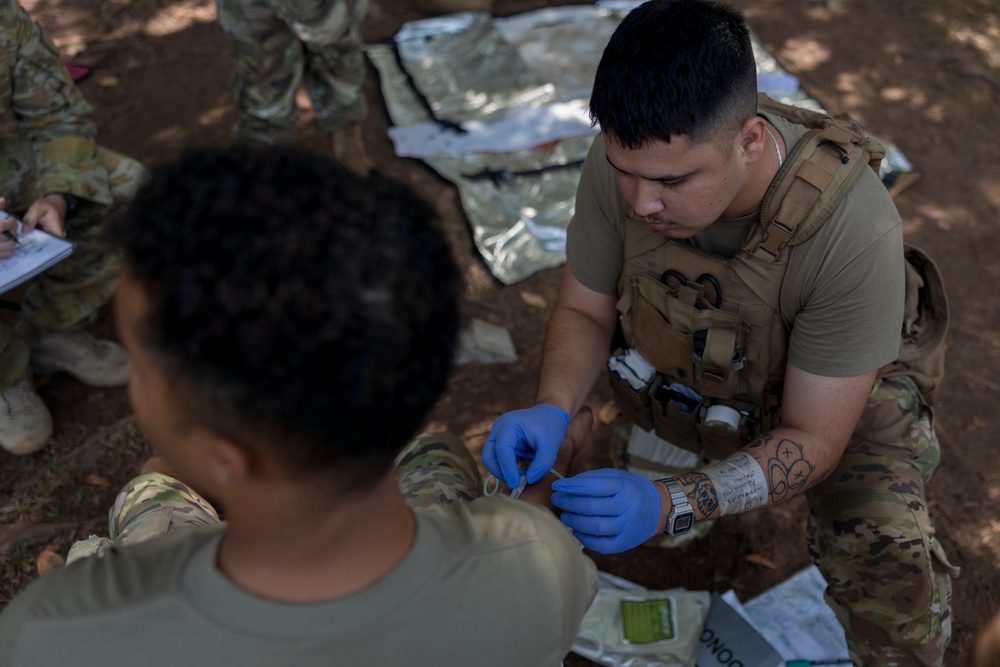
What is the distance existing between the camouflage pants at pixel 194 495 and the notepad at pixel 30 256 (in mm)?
822

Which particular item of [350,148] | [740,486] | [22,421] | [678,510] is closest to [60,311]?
[22,421]

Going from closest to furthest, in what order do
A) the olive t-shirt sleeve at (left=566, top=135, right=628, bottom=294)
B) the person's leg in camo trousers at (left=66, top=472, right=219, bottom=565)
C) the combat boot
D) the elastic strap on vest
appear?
1. the person's leg in camo trousers at (left=66, top=472, right=219, bottom=565)
2. the elastic strap on vest
3. the olive t-shirt sleeve at (left=566, top=135, right=628, bottom=294)
4. the combat boot

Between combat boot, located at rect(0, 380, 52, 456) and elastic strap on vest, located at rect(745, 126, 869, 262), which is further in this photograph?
combat boot, located at rect(0, 380, 52, 456)

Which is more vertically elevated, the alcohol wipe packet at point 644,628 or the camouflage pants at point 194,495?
the camouflage pants at point 194,495

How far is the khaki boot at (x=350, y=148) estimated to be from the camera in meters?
4.01

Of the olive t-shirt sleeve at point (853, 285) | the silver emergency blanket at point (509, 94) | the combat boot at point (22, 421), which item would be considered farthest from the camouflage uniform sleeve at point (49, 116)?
the olive t-shirt sleeve at point (853, 285)

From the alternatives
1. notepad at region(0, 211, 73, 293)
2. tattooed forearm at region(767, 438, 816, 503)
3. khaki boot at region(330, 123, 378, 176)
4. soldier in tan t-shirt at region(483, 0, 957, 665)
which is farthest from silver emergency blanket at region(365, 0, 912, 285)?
tattooed forearm at region(767, 438, 816, 503)

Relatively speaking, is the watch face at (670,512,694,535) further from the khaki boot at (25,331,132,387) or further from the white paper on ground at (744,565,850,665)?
the khaki boot at (25,331,132,387)

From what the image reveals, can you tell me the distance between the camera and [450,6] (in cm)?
511

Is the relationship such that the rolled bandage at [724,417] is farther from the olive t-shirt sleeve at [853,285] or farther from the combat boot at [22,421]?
the combat boot at [22,421]

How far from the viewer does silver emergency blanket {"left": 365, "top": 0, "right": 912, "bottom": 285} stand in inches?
157

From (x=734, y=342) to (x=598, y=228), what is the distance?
488 mm

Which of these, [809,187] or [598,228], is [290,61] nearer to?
[598,228]

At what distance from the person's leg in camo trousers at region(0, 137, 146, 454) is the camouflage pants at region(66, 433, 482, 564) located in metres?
1.18
